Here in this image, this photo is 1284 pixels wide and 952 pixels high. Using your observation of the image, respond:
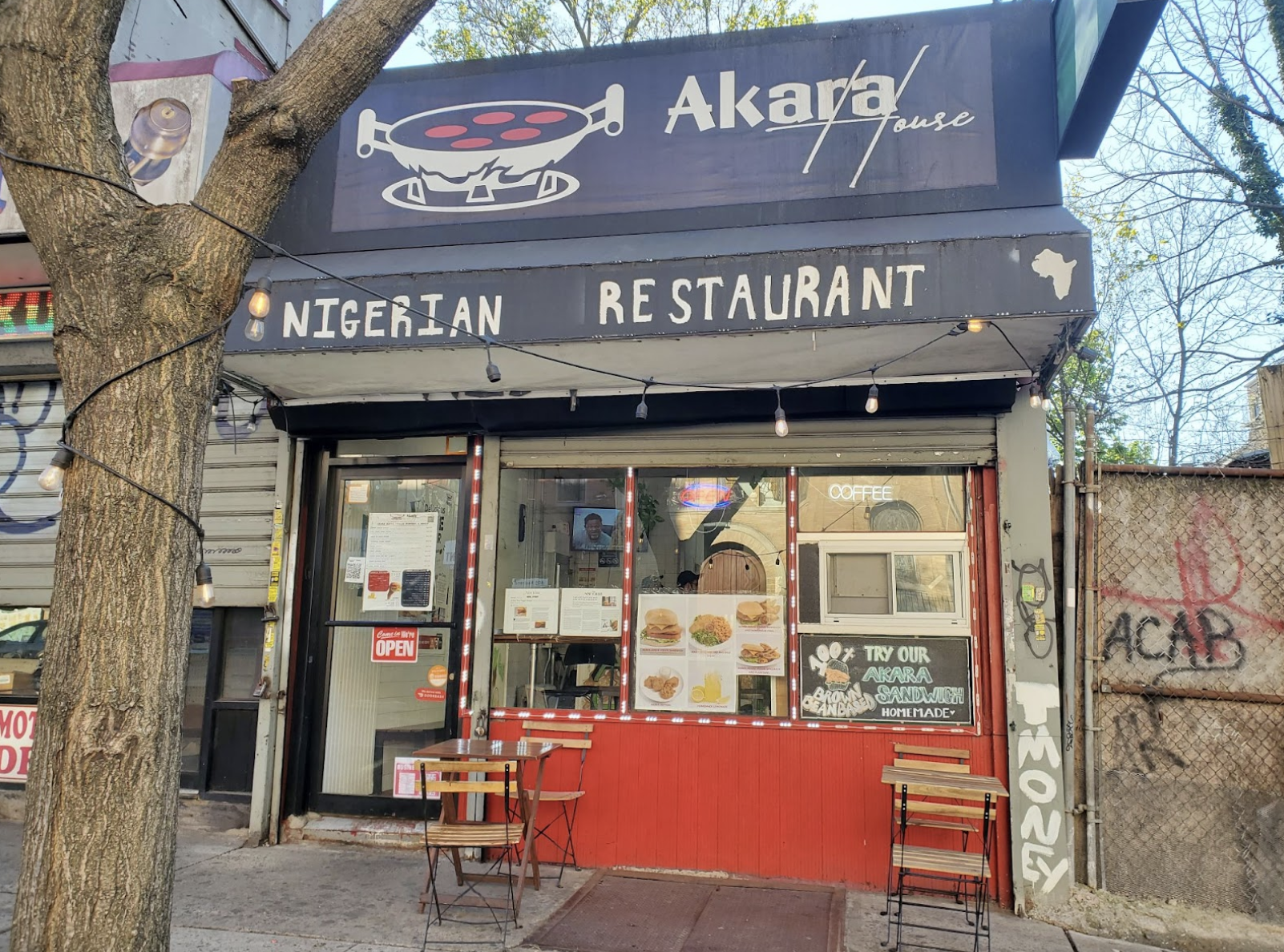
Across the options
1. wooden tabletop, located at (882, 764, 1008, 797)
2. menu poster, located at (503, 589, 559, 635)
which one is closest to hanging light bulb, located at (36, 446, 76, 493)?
menu poster, located at (503, 589, 559, 635)

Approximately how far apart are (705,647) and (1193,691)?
2906 millimetres

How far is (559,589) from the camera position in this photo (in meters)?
6.56

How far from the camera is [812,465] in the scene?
6281 millimetres

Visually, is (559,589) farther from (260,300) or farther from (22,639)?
(22,639)

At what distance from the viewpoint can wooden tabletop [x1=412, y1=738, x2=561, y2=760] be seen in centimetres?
528

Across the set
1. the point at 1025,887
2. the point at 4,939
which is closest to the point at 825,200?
the point at 1025,887

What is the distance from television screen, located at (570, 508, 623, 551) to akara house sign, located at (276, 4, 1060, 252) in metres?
1.91

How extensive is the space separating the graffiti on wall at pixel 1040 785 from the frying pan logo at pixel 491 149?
4.34 m

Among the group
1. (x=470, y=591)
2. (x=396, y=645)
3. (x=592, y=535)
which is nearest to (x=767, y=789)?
(x=592, y=535)

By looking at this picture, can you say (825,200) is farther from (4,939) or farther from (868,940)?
(4,939)

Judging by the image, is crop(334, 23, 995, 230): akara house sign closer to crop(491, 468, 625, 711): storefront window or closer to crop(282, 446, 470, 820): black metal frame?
crop(282, 446, 470, 820): black metal frame

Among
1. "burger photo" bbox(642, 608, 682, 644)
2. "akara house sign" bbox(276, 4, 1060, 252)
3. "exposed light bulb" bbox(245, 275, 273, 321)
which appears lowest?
"burger photo" bbox(642, 608, 682, 644)

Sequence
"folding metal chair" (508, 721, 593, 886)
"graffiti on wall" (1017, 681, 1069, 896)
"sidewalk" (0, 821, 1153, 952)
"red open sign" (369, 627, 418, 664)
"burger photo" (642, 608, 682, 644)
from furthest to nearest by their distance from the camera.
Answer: "red open sign" (369, 627, 418, 664), "burger photo" (642, 608, 682, 644), "folding metal chair" (508, 721, 593, 886), "graffiti on wall" (1017, 681, 1069, 896), "sidewalk" (0, 821, 1153, 952)

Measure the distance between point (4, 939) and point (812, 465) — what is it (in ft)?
17.5
